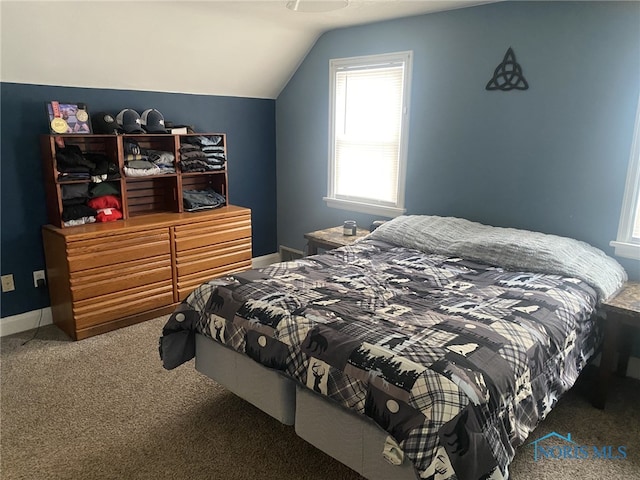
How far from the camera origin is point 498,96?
3143 millimetres

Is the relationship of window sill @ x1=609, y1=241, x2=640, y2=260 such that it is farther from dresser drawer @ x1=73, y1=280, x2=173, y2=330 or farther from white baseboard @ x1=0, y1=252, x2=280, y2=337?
white baseboard @ x1=0, y1=252, x2=280, y2=337

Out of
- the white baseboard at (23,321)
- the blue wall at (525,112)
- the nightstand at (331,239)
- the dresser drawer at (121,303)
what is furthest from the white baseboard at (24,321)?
the blue wall at (525,112)

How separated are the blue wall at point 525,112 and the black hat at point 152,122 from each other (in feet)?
5.18

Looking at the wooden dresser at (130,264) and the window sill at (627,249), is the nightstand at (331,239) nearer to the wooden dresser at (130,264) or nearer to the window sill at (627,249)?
the wooden dresser at (130,264)

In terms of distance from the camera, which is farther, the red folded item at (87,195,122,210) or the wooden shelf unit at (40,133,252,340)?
the red folded item at (87,195,122,210)

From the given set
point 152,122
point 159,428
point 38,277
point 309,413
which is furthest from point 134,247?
point 309,413

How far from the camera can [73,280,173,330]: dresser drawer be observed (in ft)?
10.3

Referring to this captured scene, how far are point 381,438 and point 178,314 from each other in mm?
1231

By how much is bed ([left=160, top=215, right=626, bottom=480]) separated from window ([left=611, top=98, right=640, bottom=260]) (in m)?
0.14

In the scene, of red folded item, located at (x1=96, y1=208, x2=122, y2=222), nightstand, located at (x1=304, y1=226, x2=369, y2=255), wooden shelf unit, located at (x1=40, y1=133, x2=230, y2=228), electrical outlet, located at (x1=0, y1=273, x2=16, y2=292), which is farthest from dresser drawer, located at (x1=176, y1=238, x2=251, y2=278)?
electrical outlet, located at (x1=0, y1=273, x2=16, y2=292)

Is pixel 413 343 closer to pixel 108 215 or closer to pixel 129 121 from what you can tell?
pixel 108 215

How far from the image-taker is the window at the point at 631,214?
104 inches

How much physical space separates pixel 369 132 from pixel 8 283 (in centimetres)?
290

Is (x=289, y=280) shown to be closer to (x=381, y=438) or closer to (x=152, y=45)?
(x=381, y=438)
